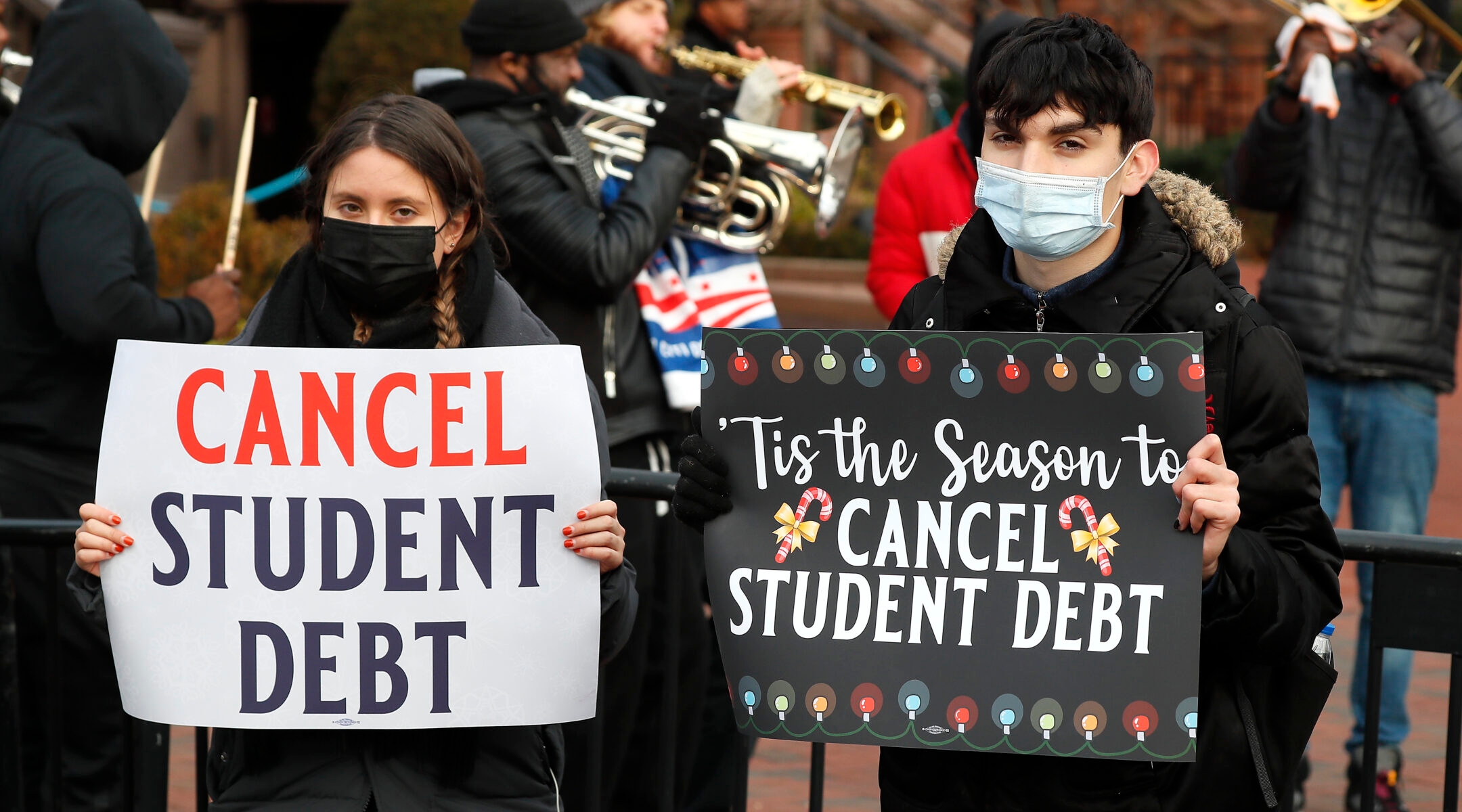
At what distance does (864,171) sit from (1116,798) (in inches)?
650

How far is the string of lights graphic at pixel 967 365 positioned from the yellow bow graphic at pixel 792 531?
8.6 inches

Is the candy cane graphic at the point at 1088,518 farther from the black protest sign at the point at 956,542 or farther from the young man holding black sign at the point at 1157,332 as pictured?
the young man holding black sign at the point at 1157,332

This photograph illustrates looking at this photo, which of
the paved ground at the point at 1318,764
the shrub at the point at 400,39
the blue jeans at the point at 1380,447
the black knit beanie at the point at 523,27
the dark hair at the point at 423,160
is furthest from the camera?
the shrub at the point at 400,39

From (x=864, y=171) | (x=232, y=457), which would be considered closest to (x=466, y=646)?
(x=232, y=457)

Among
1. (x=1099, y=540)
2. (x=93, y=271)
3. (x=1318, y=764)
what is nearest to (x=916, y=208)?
(x=1318, y=764)

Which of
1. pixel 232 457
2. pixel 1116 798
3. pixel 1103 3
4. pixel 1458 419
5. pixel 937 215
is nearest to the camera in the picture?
pixel 1116 798

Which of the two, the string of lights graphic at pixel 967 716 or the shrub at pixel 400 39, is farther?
the shrub at pixel 400 39

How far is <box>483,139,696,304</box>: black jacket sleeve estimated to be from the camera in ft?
14.4

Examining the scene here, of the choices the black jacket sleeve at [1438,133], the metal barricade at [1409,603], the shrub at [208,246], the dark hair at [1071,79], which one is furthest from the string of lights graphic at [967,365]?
the shrub at [208,246]

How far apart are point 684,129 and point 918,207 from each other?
106cm

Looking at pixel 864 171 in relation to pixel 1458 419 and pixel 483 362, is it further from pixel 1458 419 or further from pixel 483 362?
pixel 483 362

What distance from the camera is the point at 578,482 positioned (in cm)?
281

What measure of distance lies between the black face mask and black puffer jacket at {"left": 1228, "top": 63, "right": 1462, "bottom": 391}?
340cm

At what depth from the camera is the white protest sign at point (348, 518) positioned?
109 inches
